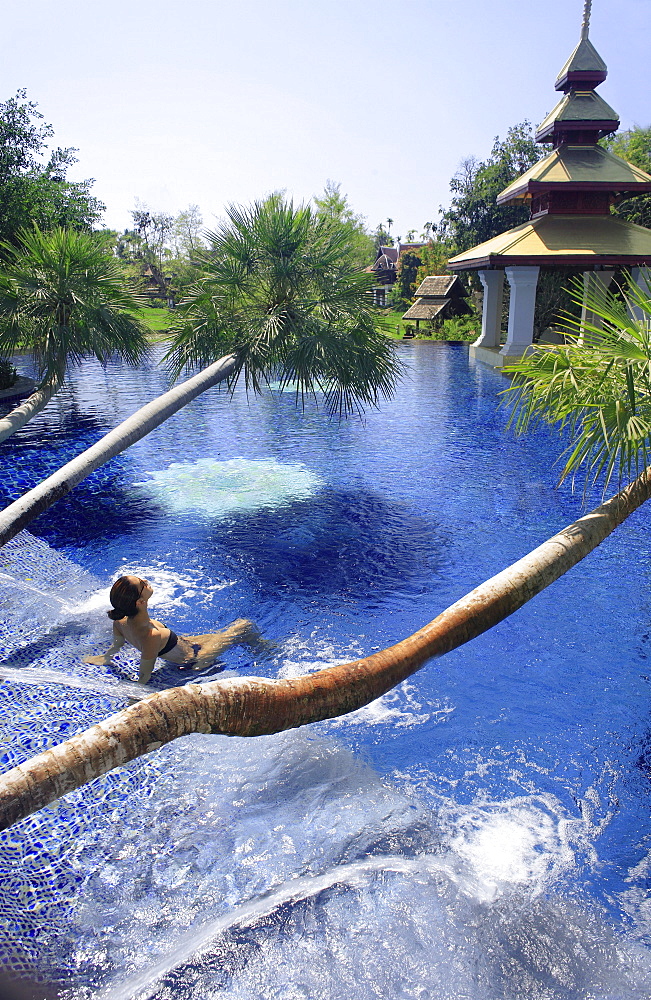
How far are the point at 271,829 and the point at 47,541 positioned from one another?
6.90m

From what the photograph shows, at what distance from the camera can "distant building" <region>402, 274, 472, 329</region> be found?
4400cm

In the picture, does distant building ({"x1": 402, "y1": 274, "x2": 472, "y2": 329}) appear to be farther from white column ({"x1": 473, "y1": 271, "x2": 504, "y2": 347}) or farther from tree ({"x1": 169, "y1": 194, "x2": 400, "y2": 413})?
tree ({"x1": 169, "y1": 194, "x2": 400, "y2": 413})

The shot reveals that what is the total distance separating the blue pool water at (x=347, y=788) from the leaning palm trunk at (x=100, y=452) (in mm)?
1045

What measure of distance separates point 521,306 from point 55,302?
19.1 metres

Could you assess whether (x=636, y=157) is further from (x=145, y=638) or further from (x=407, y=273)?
(x=145, y=638)

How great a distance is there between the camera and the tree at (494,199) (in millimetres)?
46906

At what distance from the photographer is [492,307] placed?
31.1 metres

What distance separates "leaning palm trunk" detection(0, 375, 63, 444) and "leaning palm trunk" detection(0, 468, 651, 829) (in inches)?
329

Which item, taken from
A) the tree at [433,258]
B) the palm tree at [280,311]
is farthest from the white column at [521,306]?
the tree at [433,258]

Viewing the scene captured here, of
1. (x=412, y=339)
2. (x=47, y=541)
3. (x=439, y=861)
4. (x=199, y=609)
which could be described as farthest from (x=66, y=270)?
(x=412, y=339)

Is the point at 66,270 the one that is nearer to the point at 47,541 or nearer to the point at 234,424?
the point at 47,541

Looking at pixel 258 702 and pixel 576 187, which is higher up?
pixel 576 187

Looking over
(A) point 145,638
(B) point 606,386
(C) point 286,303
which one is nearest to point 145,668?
(A) point 145,638

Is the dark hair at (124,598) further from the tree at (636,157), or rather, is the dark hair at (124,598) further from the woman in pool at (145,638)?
the tree at (636,157)
